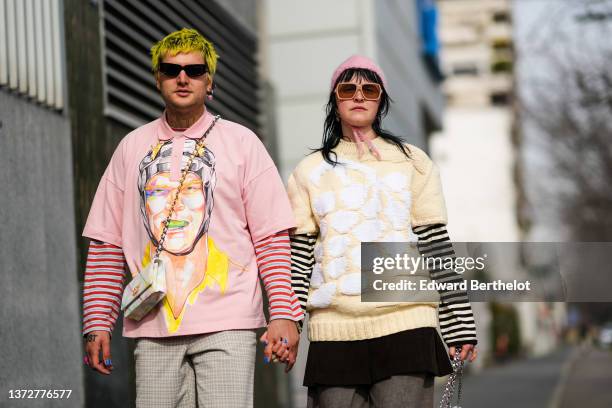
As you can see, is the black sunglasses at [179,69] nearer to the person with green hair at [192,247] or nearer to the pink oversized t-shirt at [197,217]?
the person with green hair at [192,247]

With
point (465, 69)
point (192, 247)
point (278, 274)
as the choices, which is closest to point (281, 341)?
point (278, 274)

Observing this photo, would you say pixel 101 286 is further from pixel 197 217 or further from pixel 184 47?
pixel 184 47

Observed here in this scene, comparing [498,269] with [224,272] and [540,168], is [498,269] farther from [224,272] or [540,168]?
[540,168]

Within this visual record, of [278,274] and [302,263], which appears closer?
[278,274]

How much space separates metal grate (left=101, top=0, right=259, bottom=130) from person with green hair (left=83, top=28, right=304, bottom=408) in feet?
12.5

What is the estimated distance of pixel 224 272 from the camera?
12.9 feet

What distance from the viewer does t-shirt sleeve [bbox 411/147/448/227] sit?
14.5ft

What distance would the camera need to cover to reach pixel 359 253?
4270 mm

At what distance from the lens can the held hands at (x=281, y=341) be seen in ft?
12.8

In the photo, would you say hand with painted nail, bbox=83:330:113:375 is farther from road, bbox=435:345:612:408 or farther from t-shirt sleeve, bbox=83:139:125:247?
road, bbox=435:345:612:408

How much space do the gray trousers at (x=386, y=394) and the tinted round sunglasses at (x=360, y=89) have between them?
1156 millimetres

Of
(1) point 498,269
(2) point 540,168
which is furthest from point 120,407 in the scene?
(2) point 540,168

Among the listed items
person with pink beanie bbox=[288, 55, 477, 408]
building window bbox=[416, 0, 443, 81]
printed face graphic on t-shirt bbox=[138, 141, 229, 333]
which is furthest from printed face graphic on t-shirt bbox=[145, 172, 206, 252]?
building window bbox=[416, 0, 443, 81]

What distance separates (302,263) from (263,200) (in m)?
0.42
